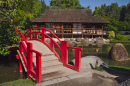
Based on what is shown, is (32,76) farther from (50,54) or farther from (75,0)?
(75,0)

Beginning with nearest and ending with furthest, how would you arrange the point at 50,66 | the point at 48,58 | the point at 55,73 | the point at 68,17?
the point at 55,73, the point at 50,66, the point at 48,58, the point at 68,17

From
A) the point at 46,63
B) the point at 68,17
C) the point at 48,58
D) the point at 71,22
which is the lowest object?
the point at 46,63

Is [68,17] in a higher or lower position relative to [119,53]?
higher

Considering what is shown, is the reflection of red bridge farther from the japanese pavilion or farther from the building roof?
the building roof

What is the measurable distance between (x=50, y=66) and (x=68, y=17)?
21.8 metres

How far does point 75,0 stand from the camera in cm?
6056

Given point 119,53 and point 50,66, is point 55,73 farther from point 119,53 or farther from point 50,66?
point 119,53

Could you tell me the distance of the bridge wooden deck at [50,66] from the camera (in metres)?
5.26

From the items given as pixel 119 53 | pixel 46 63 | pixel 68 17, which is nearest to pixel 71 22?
pixel 68 17

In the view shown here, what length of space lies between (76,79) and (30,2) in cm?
3843

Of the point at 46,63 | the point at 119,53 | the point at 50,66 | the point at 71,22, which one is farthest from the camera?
the point at 71,22

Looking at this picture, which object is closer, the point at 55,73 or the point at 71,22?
the point at 55,73

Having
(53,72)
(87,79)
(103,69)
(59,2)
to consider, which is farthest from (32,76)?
(59,2)

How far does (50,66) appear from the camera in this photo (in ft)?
20.1
